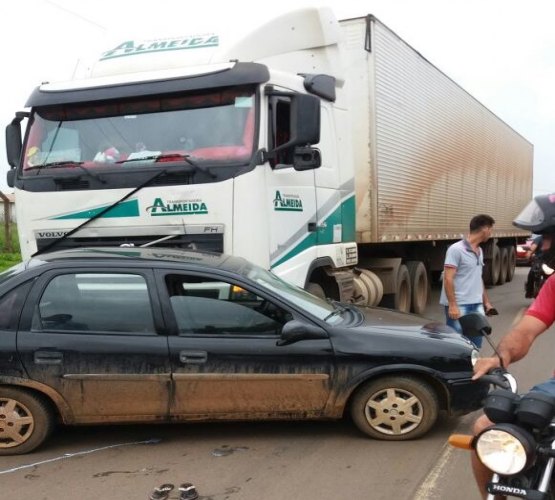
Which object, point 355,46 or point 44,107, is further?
point 355,46

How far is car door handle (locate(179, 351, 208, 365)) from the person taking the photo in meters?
4.08

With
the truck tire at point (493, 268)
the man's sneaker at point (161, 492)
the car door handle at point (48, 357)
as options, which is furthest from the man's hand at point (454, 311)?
the truck tire at point (493, 268)

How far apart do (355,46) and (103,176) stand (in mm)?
4051

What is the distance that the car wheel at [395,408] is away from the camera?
4.20m

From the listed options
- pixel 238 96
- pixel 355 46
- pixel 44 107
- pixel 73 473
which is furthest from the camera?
pixel 355 46

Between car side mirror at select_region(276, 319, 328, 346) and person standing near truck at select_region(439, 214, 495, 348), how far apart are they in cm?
219

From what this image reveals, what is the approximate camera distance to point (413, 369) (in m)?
4.16

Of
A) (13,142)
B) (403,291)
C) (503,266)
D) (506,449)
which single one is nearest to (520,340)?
(506,449)

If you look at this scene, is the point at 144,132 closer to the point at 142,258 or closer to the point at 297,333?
the point at 142,258

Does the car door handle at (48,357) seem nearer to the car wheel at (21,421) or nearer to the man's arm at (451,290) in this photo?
the car wheel at (21,421)

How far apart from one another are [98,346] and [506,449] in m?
2.93

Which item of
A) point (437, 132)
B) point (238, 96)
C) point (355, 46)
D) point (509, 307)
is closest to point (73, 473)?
point (238, 96)

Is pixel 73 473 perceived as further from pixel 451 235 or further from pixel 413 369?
pixel 451 235

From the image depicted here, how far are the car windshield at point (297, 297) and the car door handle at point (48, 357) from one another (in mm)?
1414
